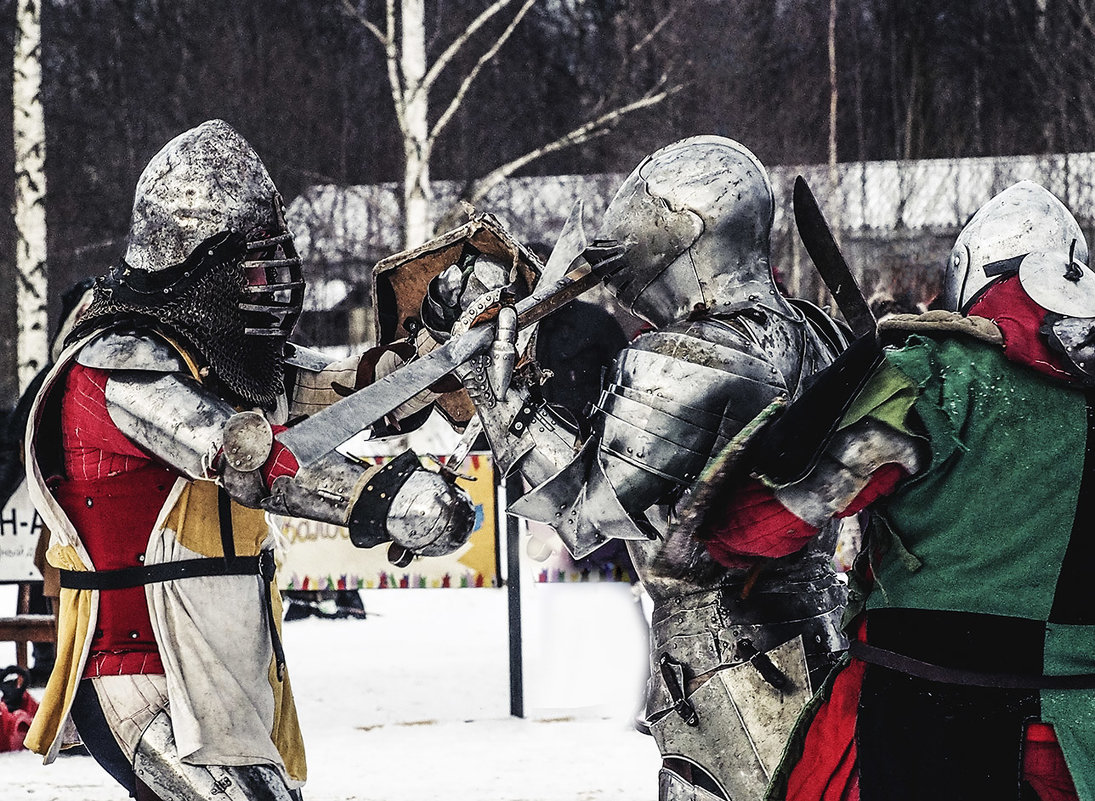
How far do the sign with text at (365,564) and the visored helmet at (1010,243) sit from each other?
3.87 meters

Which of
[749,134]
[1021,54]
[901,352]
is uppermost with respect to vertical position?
[1021,54]

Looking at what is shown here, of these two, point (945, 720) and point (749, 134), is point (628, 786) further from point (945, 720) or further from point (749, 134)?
point (749, 134)

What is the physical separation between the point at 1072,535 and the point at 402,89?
11.5 m

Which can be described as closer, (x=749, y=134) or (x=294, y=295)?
(x=294, y=295)

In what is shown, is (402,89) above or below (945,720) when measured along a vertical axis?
above

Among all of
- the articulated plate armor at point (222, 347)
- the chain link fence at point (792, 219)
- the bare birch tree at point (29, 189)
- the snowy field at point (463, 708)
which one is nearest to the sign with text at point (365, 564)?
the snowy field at point (463, 708)

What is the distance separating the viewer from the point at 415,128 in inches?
464

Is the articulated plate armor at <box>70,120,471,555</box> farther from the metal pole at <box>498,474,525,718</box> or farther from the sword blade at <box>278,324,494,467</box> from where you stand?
the metal pole at <box>498,474,525,718</box>

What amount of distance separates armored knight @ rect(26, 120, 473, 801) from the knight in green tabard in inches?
30.8

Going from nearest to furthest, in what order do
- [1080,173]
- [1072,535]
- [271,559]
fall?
[1072,535]
[271,559]
[1080,173]

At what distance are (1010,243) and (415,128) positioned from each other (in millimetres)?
9752

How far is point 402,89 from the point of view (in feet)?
42.2

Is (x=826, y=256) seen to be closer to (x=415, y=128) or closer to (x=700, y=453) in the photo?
(x=700, y=453)

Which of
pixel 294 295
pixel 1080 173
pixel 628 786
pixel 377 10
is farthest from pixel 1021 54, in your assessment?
pixel 294 295
